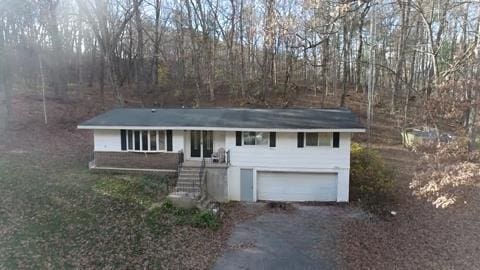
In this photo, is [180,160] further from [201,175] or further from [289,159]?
[289,159]

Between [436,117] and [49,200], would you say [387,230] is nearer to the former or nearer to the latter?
[436,117]

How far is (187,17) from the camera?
36.5 meters

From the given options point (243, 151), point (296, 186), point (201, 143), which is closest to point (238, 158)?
point (243, 151)

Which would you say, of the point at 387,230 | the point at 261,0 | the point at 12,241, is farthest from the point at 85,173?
the point at 261,0

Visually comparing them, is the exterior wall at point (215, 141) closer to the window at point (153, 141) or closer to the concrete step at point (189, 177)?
the window at point (153, 141)

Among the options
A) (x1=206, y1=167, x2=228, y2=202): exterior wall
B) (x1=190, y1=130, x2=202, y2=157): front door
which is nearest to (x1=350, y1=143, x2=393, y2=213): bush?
(x1=206, y1=167, x2=228, y2=202): exterior wall

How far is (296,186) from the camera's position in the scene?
18.2 m

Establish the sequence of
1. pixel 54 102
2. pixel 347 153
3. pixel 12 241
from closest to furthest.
A: 1. pixel 12 241
2. pixel 347 153
3. pixel 54 102

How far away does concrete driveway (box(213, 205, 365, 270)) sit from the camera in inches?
480

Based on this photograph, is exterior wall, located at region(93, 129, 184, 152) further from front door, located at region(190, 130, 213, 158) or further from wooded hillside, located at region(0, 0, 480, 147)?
wooded hillside, located at region(0, 0, 480, 147)

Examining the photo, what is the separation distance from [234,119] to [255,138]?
5.28 ft

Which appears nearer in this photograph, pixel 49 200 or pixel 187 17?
pixel 49 200

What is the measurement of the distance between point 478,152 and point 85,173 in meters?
16.2

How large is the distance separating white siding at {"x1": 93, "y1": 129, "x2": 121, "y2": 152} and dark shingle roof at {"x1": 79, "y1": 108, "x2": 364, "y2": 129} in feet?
1.59
